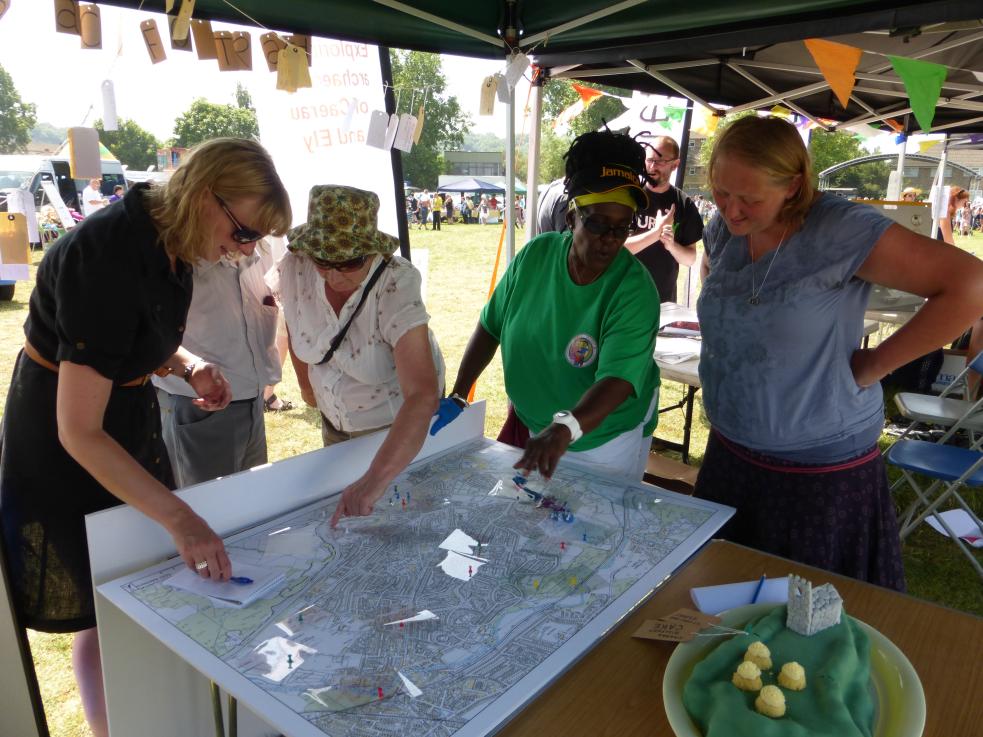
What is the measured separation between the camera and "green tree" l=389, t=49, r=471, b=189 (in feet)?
16.5

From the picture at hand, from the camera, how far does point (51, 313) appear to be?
136 centimetres

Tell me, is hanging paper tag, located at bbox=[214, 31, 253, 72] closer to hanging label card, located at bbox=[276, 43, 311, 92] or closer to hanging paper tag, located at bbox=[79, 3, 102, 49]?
hanging label card, located at bbox=[276, 43, 311, 92]

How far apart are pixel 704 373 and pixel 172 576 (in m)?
1.22

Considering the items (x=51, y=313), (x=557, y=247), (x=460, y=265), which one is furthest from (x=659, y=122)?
(x=460, y=265)

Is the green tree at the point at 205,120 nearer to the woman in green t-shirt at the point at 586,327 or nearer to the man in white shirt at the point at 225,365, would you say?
the man in white shirt at the point at 225,365

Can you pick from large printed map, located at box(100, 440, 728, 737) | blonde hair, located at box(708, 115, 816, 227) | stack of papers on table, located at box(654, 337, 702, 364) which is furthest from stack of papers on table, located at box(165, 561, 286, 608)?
stack of papers on table, located at box(654, 337, 702, 364)

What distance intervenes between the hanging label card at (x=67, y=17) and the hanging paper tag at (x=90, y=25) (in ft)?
0.04

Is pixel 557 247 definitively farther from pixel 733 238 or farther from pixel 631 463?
pixel 631 463

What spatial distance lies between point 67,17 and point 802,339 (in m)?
2.14

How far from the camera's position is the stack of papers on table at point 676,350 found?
3076 millimetres

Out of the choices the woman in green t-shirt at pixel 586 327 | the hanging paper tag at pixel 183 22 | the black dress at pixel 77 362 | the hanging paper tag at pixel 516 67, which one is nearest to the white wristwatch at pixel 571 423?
the woman in green t-shirt at pixel 586 327

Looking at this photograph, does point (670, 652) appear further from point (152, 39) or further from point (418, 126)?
point (418, 126)

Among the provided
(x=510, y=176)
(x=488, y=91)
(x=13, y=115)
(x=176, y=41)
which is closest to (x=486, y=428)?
(x=510, y=176)

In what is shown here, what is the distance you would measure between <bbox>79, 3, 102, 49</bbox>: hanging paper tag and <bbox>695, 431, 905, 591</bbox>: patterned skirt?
2100 millimetres
